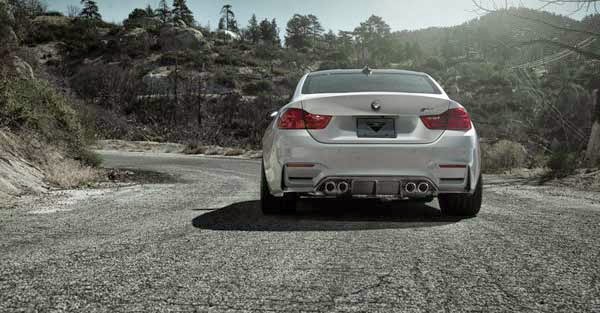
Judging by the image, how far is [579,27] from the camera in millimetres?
15320

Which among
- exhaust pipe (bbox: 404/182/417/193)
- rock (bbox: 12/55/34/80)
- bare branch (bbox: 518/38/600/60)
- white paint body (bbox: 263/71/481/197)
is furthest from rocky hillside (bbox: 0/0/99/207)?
bare branch (bbox: 518/38/600/60)

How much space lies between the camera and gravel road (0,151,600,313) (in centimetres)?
270

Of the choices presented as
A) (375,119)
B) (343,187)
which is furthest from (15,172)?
(375,119)

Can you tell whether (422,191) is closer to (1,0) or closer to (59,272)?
(59,272)

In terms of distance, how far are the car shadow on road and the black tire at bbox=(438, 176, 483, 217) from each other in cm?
15

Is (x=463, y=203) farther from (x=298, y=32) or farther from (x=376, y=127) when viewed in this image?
(x=298, y=32)

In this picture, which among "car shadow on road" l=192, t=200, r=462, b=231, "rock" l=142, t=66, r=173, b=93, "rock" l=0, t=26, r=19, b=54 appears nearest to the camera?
"car shadow on road" l=192, t=200, r=462, b=231

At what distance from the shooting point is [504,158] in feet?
71.7

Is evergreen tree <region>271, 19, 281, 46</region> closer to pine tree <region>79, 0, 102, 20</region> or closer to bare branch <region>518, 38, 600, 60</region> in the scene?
pine tree <region>79, 0, 102, 20</region>

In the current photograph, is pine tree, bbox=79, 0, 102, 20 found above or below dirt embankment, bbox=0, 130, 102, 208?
above

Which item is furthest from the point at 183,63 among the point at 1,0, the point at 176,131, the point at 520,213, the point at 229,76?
the point at 520,213

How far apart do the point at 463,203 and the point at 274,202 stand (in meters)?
1.95

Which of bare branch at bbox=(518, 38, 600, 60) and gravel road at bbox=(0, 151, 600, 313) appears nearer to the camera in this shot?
gravel road at bbox=(0, 151, 600, 313)

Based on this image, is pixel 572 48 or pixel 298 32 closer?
pixel 572 48
